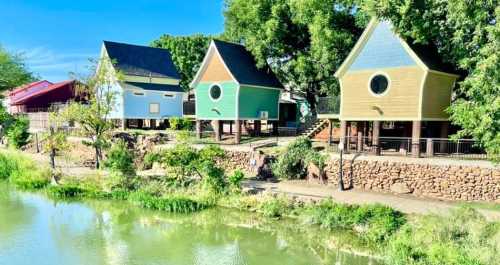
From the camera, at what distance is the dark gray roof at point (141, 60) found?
3491cm

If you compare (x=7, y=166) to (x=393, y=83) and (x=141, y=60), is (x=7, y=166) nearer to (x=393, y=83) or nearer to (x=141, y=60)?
(x=141, y=60)

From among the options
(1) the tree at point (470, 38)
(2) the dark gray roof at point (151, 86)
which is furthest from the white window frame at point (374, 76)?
(2) the dark gray roof at point (151, 86)

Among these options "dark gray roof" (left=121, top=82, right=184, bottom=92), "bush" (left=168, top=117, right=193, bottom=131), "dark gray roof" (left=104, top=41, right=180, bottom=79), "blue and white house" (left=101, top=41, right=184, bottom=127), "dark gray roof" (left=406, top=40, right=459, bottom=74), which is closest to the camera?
"dark gray roof" (left=406, top=40, right=459, bottom=74)

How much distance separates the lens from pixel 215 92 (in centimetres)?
2845

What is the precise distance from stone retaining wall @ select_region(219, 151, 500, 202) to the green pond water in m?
5.17

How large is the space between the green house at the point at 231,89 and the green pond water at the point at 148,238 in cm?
1103

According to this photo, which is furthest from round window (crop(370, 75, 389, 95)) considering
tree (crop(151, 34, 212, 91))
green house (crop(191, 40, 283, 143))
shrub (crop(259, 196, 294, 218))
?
tree (crop(151, 34, 212, 91))

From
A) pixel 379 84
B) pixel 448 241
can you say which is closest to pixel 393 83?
→ pixel 379 84

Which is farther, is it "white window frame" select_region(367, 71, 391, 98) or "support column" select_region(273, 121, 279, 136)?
"support column" select_region(273, 121, 279, 136)

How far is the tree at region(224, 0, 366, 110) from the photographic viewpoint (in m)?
25.4

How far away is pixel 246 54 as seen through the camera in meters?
30.6

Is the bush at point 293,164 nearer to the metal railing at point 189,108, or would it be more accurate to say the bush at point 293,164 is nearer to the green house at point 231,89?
the green house at point 231,89

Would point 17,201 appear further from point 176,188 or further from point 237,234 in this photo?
point 237,234

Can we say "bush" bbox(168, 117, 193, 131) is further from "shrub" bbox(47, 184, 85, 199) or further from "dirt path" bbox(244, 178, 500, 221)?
"dirt path" bbox(244, 178, 500, 221)
